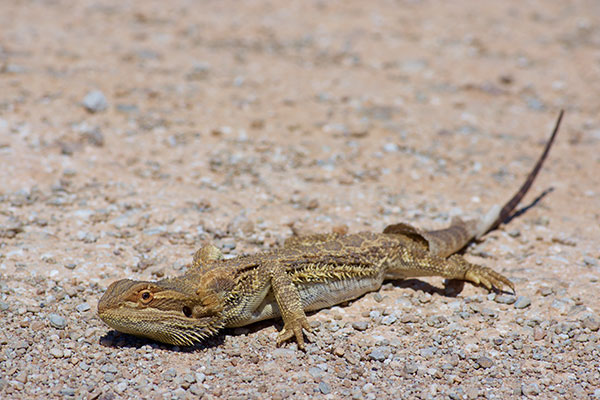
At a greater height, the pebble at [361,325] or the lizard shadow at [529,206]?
the lizard shadow at [529,206]

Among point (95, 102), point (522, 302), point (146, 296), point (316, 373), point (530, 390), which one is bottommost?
point (316, 373)

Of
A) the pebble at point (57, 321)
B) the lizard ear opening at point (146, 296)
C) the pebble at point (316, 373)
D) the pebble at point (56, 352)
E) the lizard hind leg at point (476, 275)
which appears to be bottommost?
the pebble at point (316, 373)

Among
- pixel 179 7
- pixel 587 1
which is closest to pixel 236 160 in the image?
A: pixel 179 7

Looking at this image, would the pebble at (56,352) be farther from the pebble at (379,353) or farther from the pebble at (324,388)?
the pebble at (379,353)

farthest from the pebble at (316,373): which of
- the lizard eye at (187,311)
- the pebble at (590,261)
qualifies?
the pebble at (590,261)

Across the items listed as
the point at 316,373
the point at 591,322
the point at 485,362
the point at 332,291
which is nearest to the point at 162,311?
the point at 316,373

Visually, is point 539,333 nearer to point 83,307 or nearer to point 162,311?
point 162,311

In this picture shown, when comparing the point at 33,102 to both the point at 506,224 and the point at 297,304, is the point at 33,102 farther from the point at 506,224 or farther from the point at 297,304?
the point at 506,224

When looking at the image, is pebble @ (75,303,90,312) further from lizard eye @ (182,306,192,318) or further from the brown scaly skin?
lizard eye @ (182,306,192,318)
